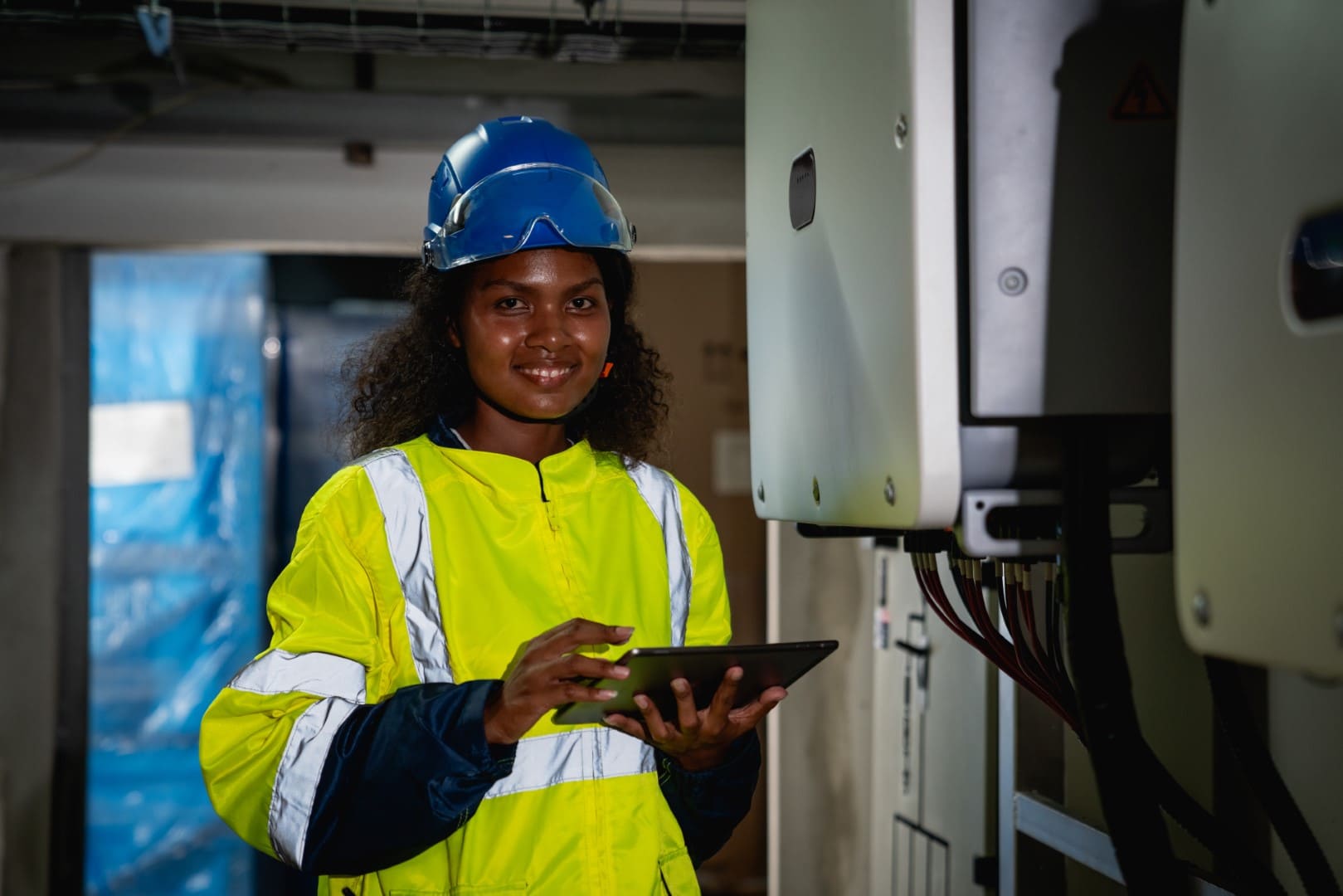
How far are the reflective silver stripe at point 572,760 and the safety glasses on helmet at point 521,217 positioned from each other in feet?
1.77

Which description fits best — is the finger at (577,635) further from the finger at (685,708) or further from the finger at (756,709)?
the finger at (756,709)

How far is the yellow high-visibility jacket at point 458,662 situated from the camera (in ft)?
3.58

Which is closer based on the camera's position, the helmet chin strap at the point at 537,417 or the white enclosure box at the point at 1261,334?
the white enclosure box at the point at 1261,334

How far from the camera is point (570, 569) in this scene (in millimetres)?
1263

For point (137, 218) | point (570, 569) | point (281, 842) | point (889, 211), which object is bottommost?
point (281, 842)

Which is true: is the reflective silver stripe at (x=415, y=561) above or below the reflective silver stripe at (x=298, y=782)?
above

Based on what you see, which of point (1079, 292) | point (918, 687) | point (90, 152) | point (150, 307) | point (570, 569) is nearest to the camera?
point (1079, 292)

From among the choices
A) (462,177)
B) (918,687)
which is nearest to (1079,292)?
(462,177)

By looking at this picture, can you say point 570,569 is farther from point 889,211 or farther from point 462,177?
point 889,211

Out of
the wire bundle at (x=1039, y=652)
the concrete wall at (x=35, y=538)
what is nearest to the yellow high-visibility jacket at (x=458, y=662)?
the wire bundle at (x=1039, y=652)

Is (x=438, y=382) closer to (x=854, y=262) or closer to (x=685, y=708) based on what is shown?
(x=685, y=708)

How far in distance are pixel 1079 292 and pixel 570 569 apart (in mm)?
702

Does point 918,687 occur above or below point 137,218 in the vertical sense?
below

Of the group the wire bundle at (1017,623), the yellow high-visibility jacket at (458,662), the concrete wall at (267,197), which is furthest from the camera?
the concrete wall at (267,197)
